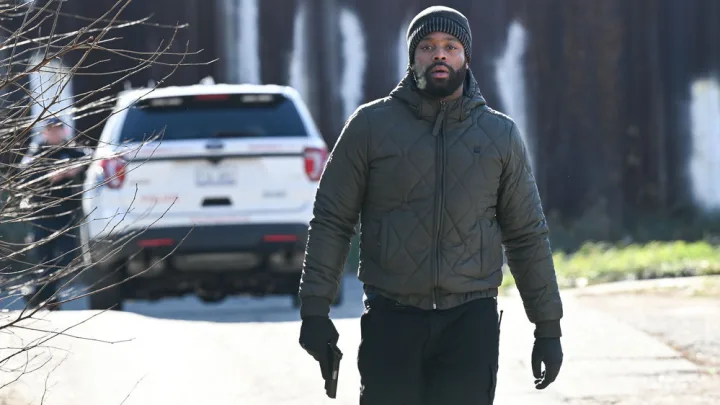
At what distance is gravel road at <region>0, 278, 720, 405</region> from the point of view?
25.6 feet

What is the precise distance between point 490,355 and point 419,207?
0.55 meters

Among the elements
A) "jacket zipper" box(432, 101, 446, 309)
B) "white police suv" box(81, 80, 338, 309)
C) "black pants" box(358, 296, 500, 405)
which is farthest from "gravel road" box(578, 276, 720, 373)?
"jacket zipper" box(432, 101, 446, 309)

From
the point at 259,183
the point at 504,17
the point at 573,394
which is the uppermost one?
the point at 504,17

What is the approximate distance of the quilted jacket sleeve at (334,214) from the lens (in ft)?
15.8

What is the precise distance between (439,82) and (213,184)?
6248 millimetres

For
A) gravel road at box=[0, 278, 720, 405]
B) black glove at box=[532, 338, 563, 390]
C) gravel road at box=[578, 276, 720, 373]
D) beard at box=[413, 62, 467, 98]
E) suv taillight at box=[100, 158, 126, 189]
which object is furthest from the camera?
suv taillight at box=[100, 158, 126, 189]

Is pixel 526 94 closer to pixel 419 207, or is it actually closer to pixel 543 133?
pixel 543 133

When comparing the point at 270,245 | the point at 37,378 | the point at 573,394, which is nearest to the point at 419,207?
the point at 573,394

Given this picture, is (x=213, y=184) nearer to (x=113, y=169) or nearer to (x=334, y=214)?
(x=113, y=169)

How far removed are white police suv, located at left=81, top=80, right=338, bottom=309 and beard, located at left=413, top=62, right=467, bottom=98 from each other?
19.6 ft

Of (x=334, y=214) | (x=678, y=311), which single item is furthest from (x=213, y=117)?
(x=334, y=214)

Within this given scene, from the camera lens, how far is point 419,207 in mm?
4730

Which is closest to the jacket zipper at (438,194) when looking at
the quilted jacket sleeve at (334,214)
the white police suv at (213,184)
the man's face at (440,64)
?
the man's face at (440,64)

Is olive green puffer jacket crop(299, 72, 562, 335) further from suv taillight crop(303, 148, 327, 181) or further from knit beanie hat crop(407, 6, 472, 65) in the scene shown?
suv taillight crop(303, 148, 327, 181)
